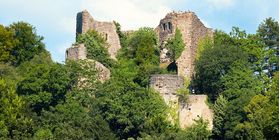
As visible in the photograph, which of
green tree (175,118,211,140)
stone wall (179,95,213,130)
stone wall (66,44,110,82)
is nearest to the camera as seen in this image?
green tree (175,118,211,140)

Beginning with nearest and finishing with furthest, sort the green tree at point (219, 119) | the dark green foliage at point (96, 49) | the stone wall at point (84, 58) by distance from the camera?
the green tree at point (219, 119) → the stone wall at point (84, 58) → the dark green foliage at point (96, 49)

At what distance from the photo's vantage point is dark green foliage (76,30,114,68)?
6300cm

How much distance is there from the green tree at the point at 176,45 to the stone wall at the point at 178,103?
324 centimetres

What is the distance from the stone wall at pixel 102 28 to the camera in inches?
2539

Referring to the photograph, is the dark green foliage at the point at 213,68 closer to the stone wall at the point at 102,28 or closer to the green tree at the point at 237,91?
the green tree at the point at 237,91

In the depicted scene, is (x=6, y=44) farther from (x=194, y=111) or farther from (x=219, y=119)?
(x=219, y=119)

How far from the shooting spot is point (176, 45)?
61.8m

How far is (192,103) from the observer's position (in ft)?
190

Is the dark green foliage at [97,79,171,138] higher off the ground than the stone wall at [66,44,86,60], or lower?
lower

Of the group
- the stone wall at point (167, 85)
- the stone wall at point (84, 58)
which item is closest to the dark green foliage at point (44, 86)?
the stone wall at point (84, 58)

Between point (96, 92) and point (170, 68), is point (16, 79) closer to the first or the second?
point (96, 92)

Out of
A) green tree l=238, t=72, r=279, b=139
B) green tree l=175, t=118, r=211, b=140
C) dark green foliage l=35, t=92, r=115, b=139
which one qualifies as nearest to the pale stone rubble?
green tree l=175, t=118, r=211, b=140

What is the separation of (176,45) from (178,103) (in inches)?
202

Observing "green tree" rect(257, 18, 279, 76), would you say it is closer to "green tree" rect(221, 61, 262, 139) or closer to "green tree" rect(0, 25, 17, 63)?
"green tree" rect(221, 61, 262, 139)
